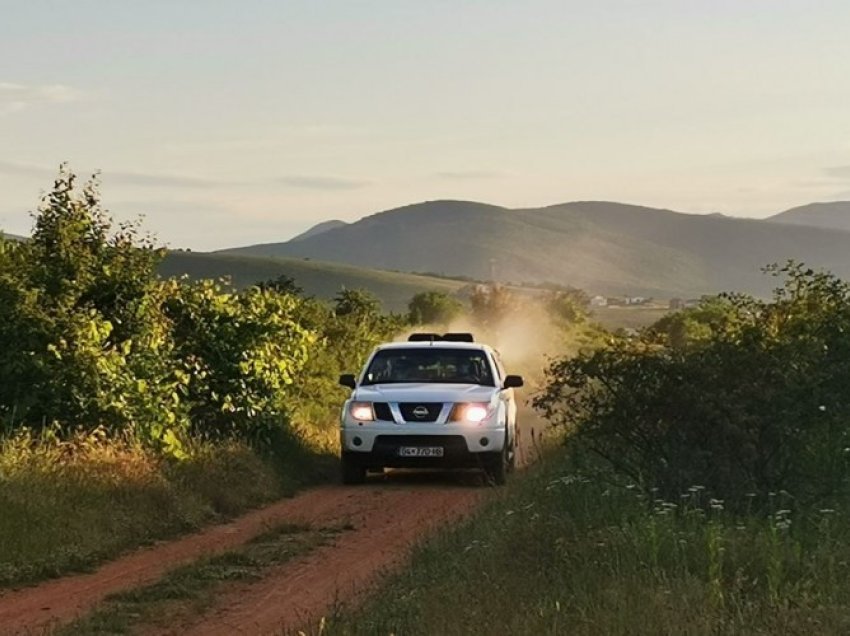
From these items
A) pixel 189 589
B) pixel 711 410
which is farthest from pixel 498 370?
pixel 189 589

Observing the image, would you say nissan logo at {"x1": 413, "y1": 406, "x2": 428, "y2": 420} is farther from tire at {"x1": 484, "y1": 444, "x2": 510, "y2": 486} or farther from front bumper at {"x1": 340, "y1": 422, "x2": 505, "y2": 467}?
tire at {"x1": 484, "y1": 444, "x2": 510, "y2": 486}

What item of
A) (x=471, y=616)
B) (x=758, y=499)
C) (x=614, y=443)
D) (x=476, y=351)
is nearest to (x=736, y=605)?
(x=471, y=616)

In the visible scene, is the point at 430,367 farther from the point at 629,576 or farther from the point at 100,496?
the point at 629,576

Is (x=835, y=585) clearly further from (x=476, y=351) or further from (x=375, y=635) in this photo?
(x=476, y=351)

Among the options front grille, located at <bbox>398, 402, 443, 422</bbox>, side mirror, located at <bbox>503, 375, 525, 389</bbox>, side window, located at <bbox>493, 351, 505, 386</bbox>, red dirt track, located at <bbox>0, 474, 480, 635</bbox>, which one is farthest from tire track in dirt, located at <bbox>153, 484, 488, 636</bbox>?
side window, located at <bbox>493, 351, 505, 386</bbox>

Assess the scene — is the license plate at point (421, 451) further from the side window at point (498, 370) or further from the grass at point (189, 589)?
the grass at point (189, 589)

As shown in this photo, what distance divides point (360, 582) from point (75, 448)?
173 inches

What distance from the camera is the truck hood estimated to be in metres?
14.9

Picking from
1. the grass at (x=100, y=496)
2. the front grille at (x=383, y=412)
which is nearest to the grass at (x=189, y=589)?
the grass at (x=100, y=496)

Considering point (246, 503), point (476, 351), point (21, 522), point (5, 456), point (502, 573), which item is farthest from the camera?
point (476, 351)

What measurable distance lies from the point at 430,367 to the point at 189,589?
7969 mm

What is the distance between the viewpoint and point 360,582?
898 centimetres

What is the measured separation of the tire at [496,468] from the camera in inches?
586

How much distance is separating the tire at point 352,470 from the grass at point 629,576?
18.6 ft
